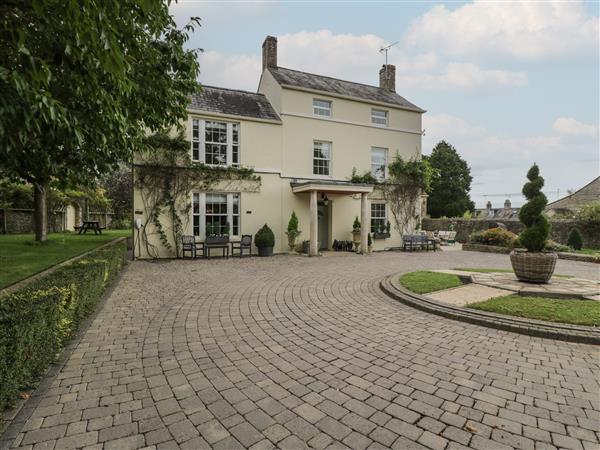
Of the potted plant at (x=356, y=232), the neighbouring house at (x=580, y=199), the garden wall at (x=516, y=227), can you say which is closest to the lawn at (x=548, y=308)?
the potted plant at (x=356, y=232)

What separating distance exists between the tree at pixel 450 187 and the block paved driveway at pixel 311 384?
1497 inches

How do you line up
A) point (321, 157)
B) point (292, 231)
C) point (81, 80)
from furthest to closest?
point (321, 157) < point (292, 231) < point (81, 80)

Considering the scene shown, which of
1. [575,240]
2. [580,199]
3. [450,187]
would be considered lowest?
[575,240]

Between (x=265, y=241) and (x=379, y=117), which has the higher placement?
(x=379, y=117)

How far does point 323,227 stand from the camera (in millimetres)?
17547

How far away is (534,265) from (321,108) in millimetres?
12966

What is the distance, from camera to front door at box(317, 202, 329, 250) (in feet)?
57.3

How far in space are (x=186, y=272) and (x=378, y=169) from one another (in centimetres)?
1308

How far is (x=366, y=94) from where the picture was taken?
1928cm

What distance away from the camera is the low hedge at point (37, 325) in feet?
8.71

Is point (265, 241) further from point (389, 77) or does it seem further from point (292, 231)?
point (389, 77)

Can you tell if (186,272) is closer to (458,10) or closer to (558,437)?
(558,437)

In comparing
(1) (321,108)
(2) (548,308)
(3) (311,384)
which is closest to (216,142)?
(1) (321,108)

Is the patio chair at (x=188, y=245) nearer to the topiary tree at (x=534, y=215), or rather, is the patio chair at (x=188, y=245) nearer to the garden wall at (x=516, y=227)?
the topiary tree at (x=534, y=215)
